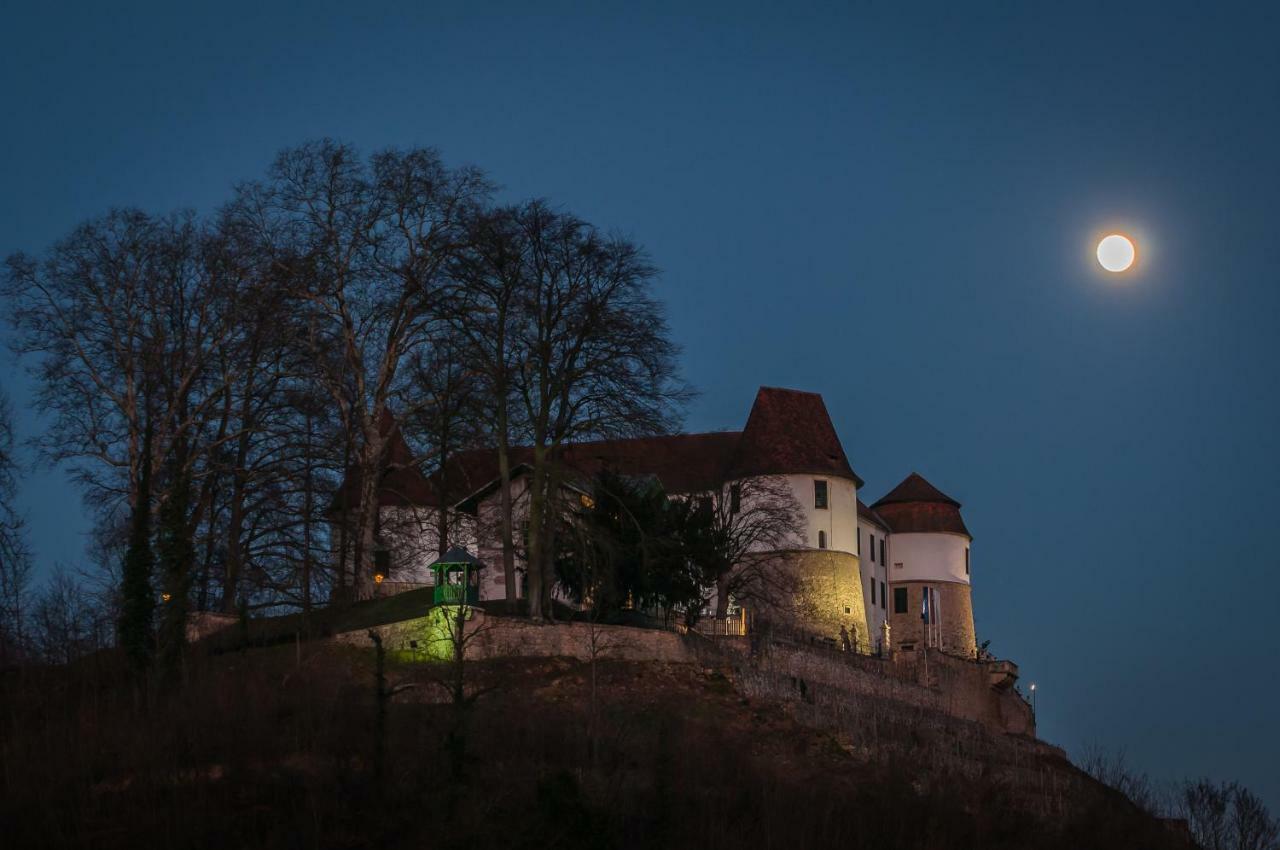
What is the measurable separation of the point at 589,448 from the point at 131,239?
1711 centimetres

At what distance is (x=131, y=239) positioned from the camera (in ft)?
162

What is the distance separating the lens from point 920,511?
8150cm

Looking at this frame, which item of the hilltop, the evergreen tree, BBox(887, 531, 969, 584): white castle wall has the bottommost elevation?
the hilltop

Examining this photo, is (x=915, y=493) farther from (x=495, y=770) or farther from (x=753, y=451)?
(x=495, y=770)

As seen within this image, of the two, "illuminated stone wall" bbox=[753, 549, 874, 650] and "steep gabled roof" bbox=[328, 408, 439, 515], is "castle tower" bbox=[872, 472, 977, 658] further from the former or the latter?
"steep gabled roof" bbox=[328, 408, 439, 515]

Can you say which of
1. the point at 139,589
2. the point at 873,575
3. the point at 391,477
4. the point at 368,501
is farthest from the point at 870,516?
the point at 139,589

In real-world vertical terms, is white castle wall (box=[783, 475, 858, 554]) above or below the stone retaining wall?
above

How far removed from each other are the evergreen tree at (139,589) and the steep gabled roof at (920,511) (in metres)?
42.9

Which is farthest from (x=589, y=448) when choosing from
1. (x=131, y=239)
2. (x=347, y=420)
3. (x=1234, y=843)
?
(x=1234, y=843)

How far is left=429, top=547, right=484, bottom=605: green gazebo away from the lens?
46594mm

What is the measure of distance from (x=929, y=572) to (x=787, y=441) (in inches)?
432

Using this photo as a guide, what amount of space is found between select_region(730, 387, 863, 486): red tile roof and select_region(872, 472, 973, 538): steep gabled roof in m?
7.91

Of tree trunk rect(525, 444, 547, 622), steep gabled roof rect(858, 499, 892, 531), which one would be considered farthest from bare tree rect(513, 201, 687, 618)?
steep gabled roof rect(858, 499, 892, 531)

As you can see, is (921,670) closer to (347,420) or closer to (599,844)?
(347,420)
